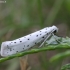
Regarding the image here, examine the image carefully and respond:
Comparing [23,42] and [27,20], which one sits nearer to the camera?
[23,42]

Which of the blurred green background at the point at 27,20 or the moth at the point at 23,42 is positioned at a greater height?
the blurred green background at the point at 27,20

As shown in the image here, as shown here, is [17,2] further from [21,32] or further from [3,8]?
[21,32]

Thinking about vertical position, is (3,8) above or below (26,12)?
above

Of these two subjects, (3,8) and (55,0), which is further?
(3,8)

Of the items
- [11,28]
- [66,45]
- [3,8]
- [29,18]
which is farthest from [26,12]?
[66,45]

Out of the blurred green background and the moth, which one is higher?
the blurred green background

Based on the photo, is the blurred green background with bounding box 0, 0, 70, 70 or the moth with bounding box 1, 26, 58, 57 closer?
the moth with bounding box 1, 26, 58, 57

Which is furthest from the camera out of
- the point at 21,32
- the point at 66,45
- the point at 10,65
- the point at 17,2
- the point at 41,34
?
the point at 17,2

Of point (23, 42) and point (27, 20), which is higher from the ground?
point (27, 20)
